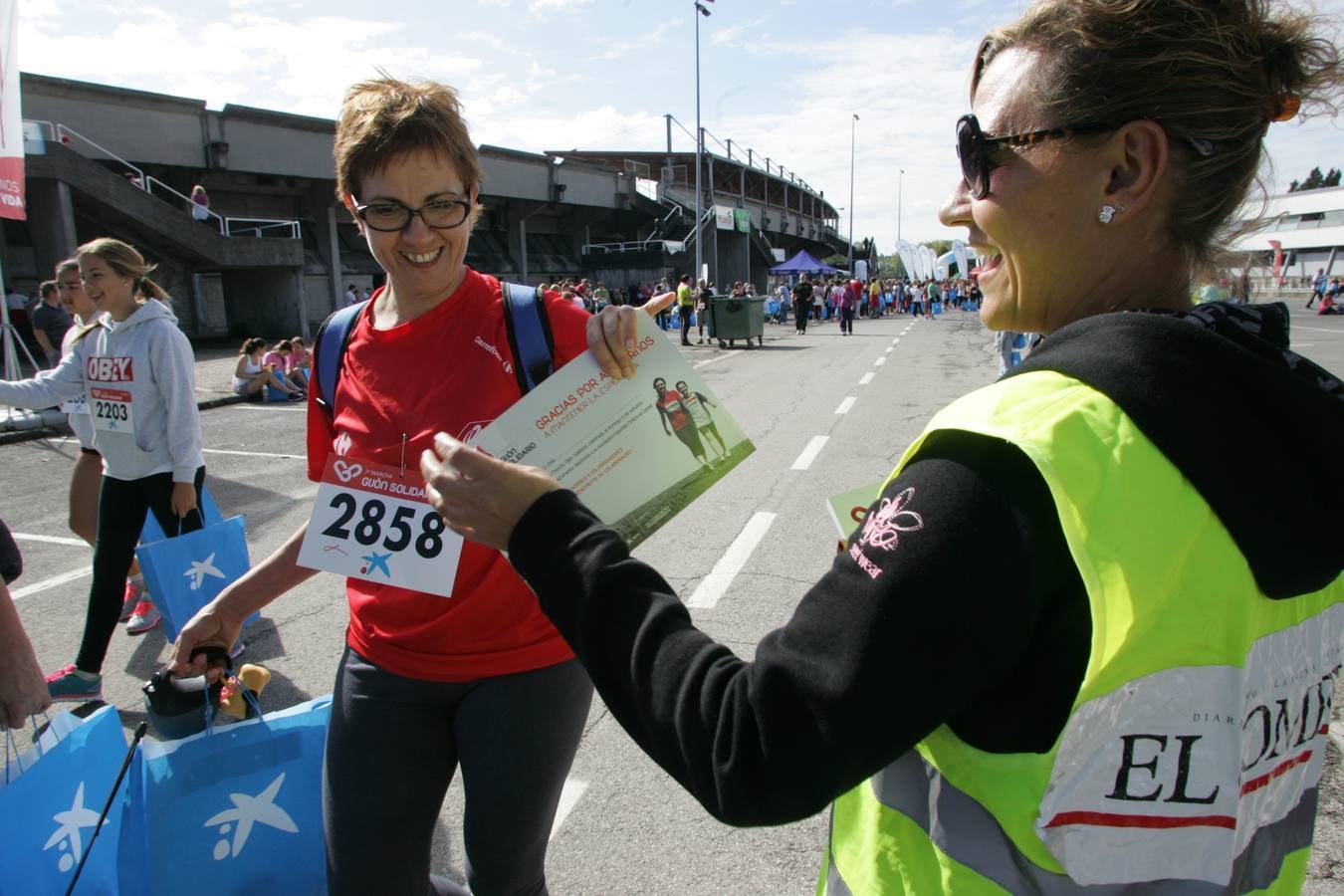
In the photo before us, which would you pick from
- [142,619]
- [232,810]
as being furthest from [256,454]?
[232,810]

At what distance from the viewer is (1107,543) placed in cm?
77

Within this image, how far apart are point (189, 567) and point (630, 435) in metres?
3.02

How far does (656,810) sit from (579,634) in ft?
7.41

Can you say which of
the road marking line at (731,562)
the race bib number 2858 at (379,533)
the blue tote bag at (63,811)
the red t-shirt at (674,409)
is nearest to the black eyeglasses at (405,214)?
the race bib number 2858 at (379,533)

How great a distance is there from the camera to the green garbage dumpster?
22203mm

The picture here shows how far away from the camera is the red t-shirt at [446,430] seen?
6.04ft

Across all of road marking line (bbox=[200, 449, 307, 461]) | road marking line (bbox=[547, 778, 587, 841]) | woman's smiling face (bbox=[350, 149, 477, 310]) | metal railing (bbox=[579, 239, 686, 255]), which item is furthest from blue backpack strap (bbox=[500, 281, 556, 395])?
metal railing (bbox=[579, 239, 686, 255])

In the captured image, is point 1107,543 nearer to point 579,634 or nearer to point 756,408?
point 579,634

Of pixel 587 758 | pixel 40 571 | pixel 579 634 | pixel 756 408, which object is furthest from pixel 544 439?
pixel 756 408

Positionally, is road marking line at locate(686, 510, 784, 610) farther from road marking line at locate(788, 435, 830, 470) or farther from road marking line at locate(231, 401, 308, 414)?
road marking line at locate(231, 401, 308, 414)

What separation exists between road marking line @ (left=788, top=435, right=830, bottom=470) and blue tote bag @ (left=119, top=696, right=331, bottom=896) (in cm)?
644

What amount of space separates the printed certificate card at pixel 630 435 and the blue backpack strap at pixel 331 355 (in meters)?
0.78

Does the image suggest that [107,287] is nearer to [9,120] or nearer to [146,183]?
[9,120]

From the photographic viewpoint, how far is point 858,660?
810 millimetres
